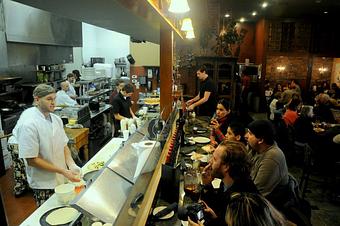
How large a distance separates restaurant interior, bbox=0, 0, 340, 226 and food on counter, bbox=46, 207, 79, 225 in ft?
0.15

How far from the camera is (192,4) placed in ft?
27.2

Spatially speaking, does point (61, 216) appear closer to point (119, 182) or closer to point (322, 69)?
point (119, 182)

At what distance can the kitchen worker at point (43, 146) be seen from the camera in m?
2.57

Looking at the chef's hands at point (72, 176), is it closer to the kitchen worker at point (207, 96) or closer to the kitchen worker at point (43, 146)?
the kitchen worker at point (43, 146)

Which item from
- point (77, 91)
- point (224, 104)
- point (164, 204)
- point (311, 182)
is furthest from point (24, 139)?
point (77, 91)

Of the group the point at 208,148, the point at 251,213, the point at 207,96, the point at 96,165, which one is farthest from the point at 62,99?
the point at 251,213

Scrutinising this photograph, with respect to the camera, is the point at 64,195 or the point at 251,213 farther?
the point at 64,195

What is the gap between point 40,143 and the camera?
2674 millimetres

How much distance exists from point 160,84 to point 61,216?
2.52m

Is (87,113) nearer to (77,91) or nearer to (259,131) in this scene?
(77,91)

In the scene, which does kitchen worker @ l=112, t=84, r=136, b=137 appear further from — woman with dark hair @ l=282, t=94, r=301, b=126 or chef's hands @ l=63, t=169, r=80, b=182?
woman with dark hair @ l=282, t=94, r=301, b=126

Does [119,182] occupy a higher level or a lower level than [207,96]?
lower

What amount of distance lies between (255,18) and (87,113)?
8918 millimetres

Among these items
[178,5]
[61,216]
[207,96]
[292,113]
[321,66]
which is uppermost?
[178,5]
